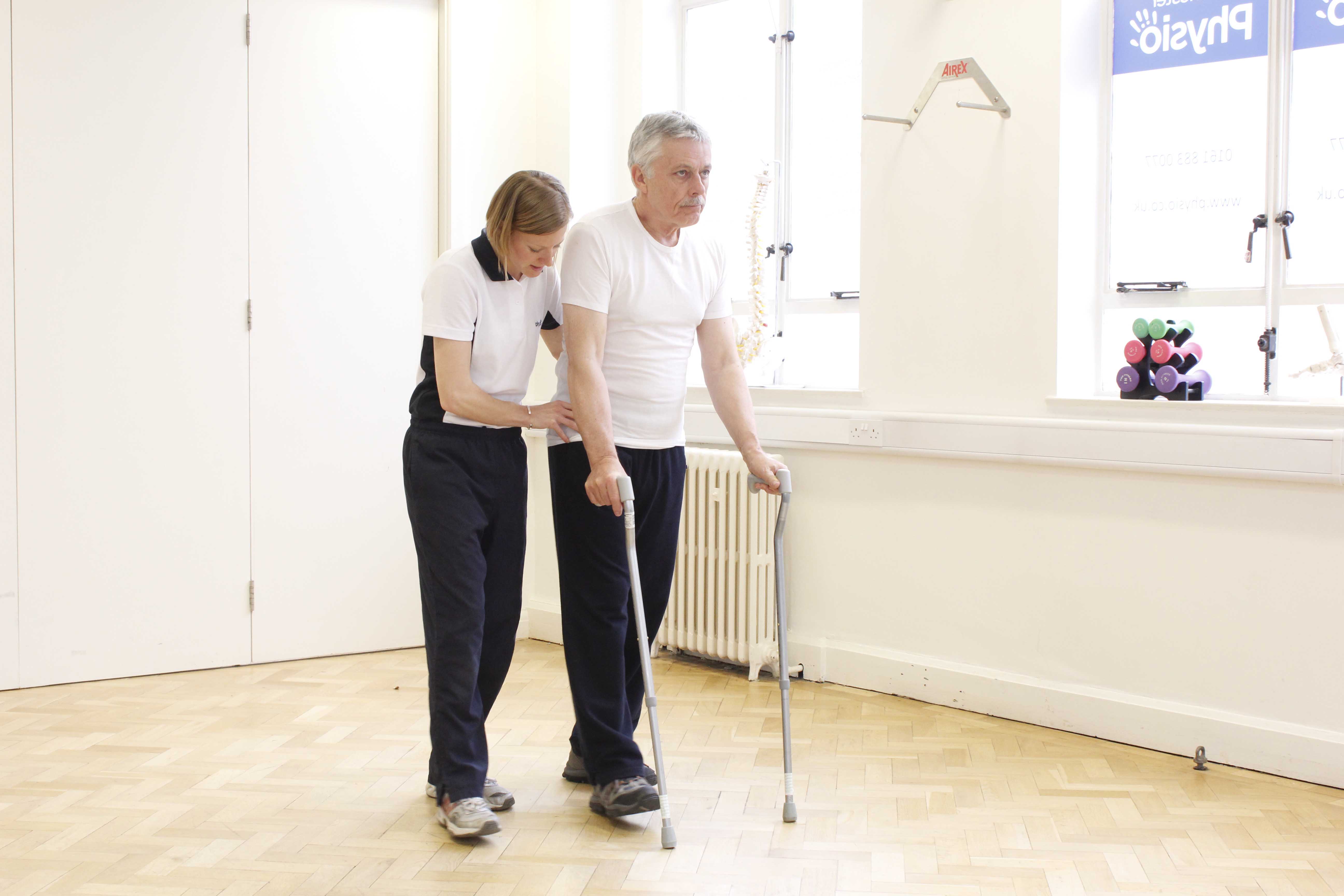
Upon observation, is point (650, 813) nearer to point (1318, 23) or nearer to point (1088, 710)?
point (1088, 710)

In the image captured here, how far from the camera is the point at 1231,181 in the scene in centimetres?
331

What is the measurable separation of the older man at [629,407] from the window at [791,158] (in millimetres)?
1440

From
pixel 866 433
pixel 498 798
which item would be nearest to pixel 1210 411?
pixel 866 433

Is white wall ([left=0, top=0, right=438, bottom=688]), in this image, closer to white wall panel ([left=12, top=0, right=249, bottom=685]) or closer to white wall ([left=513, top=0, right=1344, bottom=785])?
white wall panel ([left=12, top=0, right=249, bottom=685])

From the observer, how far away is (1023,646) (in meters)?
3.50

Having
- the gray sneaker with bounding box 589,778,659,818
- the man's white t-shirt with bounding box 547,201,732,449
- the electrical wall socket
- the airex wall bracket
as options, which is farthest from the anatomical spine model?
the gray sneaker with bounding box 589,778,659,818

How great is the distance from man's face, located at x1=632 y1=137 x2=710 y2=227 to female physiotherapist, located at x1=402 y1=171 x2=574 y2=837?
0.18m

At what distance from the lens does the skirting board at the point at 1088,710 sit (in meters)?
2.98

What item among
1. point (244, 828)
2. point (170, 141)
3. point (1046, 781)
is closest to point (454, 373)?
point (244, 828)

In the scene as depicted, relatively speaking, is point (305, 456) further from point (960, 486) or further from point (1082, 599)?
point (1082, 599)

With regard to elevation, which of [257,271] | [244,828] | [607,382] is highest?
[257,271]

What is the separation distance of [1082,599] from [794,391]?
3.77 ft

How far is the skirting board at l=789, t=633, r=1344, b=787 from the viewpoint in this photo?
2980 mm

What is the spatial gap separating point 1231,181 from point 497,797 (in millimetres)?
2482
